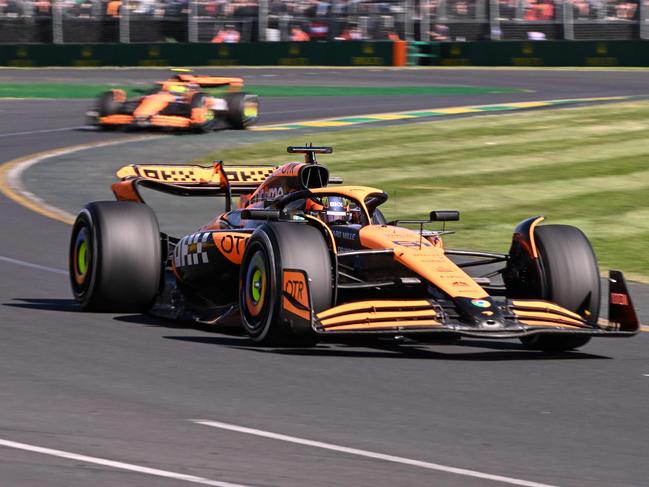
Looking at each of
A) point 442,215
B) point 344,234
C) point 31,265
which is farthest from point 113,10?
point 344,234

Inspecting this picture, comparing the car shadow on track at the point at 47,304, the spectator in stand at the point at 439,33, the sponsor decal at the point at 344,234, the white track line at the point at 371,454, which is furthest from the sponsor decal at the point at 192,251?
the spectator in stand at the point at 439,33

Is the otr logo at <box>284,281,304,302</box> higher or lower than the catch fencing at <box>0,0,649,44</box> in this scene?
lower

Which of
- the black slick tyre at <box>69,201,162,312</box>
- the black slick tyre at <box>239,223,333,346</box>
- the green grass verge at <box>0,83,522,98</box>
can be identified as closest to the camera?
the black slick tyre at <box>239,223,333,346</box>

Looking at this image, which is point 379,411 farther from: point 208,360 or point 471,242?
point 471,242

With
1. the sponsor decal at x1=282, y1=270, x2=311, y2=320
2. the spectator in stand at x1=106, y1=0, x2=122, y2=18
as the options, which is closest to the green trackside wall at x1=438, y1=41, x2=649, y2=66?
the spectator in stand at x1=106, y1=0, x2=122, y2=18

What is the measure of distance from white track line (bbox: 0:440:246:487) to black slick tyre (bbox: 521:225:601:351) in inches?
164

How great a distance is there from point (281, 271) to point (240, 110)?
63.3 feet

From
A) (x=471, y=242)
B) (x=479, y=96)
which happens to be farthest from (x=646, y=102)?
(x=471, y=242)

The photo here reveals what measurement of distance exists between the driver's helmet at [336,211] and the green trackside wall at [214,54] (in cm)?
3434

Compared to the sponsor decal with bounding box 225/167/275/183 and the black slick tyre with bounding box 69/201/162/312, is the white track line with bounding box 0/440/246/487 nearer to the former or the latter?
the black slick tyre with bounding box 69/201/162/312

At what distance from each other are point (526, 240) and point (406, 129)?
1705 centimetres

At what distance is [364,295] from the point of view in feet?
32.9

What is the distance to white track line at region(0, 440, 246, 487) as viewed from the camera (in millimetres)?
6159

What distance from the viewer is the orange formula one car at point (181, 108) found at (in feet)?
90.9
